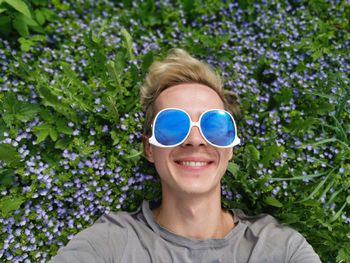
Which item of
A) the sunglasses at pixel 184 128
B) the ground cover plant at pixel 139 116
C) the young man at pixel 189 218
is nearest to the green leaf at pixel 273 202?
the ground cover plant at pixel 139 116

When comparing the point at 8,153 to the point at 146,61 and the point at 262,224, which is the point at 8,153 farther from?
the point at 262,224

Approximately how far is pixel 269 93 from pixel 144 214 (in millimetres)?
1525

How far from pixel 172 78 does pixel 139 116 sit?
0.43m

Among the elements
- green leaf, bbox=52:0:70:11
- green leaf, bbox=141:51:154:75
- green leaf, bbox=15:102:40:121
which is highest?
green leaf, bbox=52:0:70:11

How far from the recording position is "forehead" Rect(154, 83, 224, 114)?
8.42 ft

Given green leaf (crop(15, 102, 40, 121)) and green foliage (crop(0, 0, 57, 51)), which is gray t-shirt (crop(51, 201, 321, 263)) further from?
green foliage (crop(0, 0, 57, 51))

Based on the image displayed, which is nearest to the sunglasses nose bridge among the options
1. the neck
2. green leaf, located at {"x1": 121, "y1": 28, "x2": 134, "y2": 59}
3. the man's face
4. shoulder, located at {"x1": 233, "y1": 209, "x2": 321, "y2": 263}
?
the man's face

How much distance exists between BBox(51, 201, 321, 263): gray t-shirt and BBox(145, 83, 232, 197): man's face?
31 centimetres

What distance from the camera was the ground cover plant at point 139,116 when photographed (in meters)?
2.80

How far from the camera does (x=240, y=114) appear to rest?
3229mm

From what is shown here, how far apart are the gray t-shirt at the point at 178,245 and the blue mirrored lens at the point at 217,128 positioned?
1.92 ft

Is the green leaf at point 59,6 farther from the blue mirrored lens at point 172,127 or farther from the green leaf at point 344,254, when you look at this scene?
the green leaf at point 344,254

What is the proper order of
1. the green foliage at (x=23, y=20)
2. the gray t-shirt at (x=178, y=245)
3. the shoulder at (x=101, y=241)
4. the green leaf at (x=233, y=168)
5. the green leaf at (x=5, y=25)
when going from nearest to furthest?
the shoulder at (x=101, y=241) < the gray t-shirt at (x=178, y=245) < the green leaf at (x=233, y=168) < the green foliage at (x=23, y=20) < the green leaf at (x=5, y=25)

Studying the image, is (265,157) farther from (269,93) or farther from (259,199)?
(269,93)
